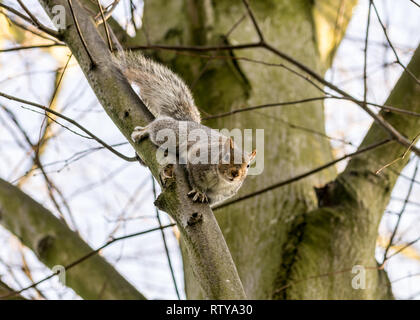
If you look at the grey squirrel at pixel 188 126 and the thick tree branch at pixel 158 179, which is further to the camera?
the grey squirrel at pixel 188 126

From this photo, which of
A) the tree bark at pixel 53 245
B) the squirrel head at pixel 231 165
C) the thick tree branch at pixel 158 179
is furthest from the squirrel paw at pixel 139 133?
the tree bark at pixel 53 245

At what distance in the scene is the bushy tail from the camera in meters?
2.55

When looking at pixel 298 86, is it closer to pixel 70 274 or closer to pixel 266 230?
pixel 266 230

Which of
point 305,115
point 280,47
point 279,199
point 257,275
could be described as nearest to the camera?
point 257,275

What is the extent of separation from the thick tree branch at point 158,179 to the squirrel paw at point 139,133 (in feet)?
0.07

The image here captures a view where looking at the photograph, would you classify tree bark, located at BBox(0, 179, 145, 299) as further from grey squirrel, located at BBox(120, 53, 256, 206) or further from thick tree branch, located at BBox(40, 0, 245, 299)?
thick tree branch, located at BBox(40, 0, 245, 299)

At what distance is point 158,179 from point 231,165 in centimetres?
68

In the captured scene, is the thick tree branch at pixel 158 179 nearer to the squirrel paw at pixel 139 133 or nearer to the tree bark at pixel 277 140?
the squirrel paw at pixel 139 133

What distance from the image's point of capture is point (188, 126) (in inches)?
93.4

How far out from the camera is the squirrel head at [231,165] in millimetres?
2227

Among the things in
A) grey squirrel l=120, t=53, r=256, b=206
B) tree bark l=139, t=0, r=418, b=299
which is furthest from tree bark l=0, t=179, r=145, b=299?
grey squirrel l=120, t=53, r=256, b=206

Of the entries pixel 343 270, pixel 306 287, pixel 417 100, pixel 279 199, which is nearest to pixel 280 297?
pixel 306 287

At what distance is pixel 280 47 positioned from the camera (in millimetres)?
3191

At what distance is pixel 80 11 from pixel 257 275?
1.32 metres
